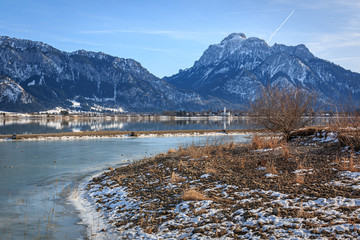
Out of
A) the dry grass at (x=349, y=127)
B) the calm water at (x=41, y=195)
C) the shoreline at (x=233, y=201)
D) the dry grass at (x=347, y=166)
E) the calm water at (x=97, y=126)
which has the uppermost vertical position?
the dry grass at (x=349, y=127)

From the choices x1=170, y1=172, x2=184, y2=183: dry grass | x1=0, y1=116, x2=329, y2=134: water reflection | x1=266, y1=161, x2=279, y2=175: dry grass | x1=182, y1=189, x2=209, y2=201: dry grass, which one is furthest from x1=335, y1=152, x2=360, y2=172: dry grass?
x1=0, y1=116, x2=329, y2=134: water reflection

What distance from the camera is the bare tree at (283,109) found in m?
20.1

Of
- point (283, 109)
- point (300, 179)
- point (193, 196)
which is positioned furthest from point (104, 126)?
point (300, 179)

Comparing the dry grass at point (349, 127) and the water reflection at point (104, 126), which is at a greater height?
the dry grass at point (349, 127)

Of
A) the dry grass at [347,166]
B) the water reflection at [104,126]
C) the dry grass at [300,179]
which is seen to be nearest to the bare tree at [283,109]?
the water reflection at [104,126]

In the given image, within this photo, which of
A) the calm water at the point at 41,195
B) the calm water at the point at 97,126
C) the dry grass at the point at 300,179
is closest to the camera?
the calm water at the point at 41,195

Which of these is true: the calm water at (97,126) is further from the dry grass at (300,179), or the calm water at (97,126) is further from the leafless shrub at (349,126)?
Answer: the dry grass at (300,179)

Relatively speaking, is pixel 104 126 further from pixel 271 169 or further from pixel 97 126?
pixel 271 169

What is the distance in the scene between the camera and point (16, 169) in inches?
740

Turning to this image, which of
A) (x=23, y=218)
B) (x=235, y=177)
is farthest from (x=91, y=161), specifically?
(x=235, y=177)

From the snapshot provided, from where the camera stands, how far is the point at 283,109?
19406 mm

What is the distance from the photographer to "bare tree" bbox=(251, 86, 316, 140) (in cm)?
2014

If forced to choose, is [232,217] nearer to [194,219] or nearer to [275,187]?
[194,219]

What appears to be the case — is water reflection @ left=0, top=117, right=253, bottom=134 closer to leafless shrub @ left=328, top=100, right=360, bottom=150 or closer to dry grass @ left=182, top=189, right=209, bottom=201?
leafless shrub @ left=328, top=100, right=360, bottom=150
